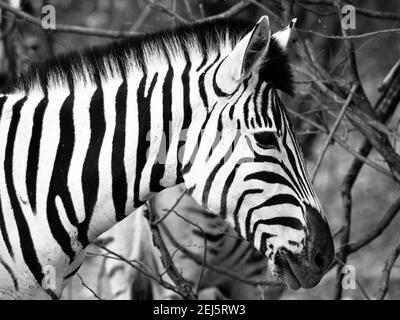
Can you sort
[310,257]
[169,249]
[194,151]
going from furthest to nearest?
[169,249]
[194,151]
[310,257]

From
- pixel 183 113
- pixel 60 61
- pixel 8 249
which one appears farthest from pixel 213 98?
pixel 8 249

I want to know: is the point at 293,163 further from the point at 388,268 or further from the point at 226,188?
the point at 388,268

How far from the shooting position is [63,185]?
13.2ft

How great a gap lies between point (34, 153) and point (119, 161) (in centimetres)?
40

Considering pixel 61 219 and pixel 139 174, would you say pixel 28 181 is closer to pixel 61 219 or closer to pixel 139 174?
pixel 61 219

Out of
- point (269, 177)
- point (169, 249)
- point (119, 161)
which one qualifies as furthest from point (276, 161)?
point (169, 249)

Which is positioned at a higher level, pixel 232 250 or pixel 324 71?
pixel 324 71

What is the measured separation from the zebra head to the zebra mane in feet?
0.48

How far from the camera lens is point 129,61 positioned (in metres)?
4.14

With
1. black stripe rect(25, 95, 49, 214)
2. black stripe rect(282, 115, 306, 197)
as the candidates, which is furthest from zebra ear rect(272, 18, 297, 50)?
black stripe rect(25, 95, 49, 214)

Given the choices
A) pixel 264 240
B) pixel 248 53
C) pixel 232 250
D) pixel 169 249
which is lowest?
pixel 232 250

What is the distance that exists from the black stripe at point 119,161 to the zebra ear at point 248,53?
50cm

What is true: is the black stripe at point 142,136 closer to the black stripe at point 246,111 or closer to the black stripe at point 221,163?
the black stripe at point 221,163

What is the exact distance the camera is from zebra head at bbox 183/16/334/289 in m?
3.89
